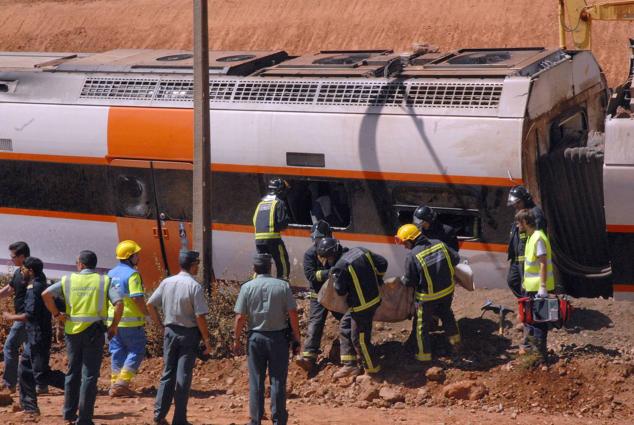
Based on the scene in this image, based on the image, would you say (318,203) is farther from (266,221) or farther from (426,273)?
(426,273)

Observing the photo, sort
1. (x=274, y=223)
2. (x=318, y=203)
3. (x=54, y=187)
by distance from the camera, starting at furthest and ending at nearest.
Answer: (x=54, y=187) < (x=318, y=203) < (x=274, y=223)

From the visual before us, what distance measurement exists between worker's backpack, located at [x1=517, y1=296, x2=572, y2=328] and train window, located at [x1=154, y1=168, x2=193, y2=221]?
447cm

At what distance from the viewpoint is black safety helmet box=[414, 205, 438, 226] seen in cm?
1113

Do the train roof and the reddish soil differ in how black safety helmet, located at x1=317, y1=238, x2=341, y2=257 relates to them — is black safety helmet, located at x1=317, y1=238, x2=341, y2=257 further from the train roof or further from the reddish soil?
the train roof

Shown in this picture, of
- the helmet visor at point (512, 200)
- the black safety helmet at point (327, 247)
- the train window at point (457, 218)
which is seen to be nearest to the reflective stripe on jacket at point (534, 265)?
the helmet visor at point (512, 200)

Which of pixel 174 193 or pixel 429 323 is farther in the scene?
pixel 174 193

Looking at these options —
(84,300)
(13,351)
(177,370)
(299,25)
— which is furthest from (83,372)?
Result: (299,25)

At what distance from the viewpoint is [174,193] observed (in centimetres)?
1337

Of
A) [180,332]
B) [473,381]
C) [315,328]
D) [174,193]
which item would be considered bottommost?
[473,381]

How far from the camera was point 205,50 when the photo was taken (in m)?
12.2

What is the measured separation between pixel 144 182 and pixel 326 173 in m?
2.34

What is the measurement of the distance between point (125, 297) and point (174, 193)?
300 cm

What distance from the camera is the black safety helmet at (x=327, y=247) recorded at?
10711 mm

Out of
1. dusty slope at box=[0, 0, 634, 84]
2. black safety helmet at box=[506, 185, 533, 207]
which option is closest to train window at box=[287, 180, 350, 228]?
black safety helmet at box=[506, 185, 533, 207]
